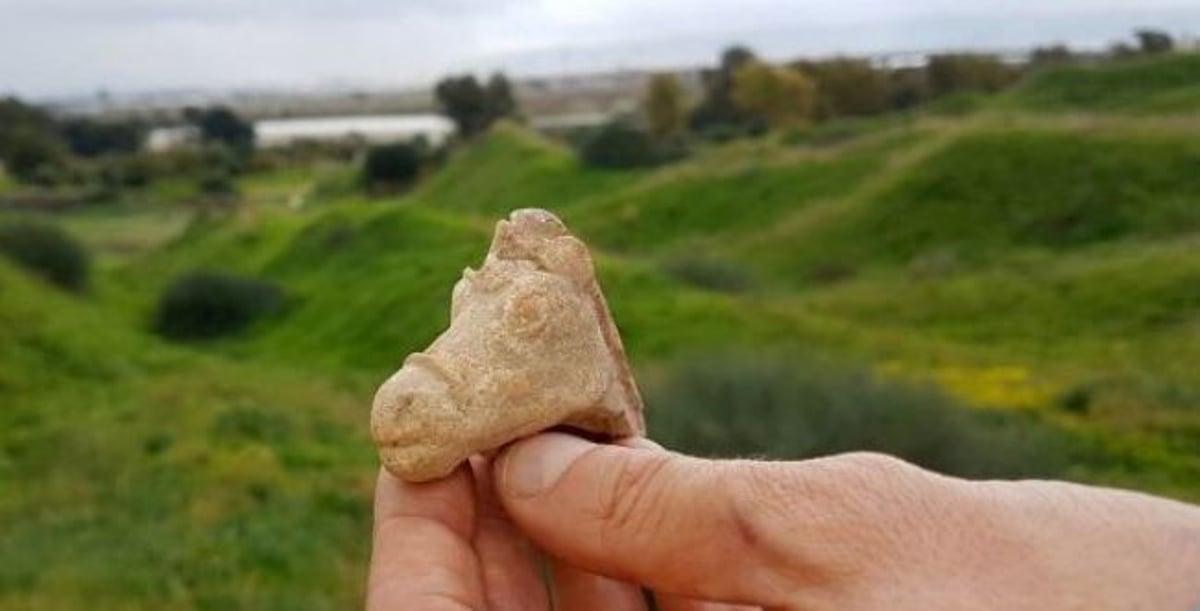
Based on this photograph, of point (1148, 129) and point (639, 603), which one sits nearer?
point (639, 603)

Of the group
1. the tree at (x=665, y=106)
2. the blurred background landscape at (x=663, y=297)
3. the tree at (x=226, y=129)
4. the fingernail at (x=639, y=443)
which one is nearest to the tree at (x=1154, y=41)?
the blurred background landscape at (x=663, y=297)

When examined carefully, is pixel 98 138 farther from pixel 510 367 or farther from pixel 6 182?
pixel 510 367

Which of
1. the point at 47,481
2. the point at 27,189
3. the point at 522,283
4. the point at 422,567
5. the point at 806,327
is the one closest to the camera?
the point at 422,567

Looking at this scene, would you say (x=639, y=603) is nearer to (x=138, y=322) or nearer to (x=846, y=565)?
(x=846, y=565)

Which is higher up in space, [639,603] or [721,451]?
[639,603]

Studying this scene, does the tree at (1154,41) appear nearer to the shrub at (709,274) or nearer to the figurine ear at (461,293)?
the shrub at (709,274)

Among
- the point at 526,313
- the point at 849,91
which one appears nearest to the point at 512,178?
the point at 849,91

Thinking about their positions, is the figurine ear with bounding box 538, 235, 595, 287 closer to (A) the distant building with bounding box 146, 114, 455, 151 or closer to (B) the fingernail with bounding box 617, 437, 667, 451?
(B) the fingernail with bounding box 617, 437, 667, 451

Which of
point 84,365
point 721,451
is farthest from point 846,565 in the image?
point 84,365
